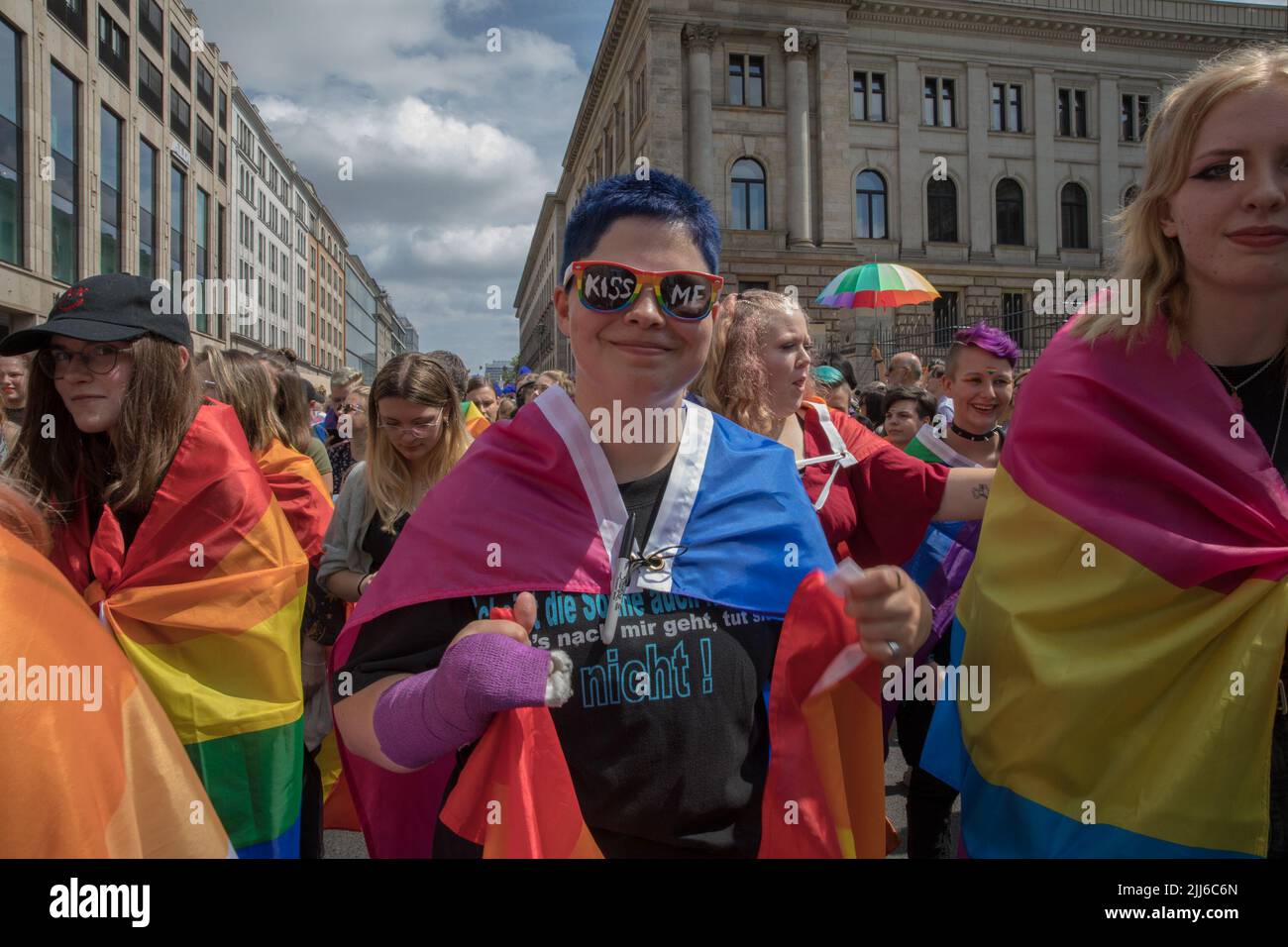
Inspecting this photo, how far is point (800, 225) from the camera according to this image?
108ft

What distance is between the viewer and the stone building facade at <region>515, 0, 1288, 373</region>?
32281 millimetres

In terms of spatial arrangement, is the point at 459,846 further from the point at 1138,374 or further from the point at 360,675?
the point at 1138,374

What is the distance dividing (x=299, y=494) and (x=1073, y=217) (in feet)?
130

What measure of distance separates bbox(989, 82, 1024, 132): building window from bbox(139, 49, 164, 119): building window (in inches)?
1233

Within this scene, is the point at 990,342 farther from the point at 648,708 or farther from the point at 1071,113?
the point at 1071,113

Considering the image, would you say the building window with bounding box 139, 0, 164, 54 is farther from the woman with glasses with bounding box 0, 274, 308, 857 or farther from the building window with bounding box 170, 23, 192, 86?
the woman with glasses with bounding box 0, 274, 308, 857

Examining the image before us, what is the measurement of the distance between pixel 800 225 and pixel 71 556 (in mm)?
32582

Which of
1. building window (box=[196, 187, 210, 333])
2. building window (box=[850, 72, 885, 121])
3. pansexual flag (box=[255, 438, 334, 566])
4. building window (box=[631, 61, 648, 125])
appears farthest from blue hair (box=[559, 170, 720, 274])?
building window (box=[196, 187, 210, 333])

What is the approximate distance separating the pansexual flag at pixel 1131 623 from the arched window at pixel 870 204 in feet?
113

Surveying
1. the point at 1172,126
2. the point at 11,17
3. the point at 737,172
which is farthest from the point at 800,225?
the point at 1172,126

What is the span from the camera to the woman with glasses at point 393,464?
392 cm

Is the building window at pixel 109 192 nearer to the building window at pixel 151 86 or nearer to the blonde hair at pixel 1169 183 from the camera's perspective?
the building window at pixel 151 86

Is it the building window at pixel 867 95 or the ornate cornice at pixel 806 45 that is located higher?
the ornate cornice at pixel 806 45

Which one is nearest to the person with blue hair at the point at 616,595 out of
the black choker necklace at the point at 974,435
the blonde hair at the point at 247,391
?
the black choker necklace at the point at 974,435
